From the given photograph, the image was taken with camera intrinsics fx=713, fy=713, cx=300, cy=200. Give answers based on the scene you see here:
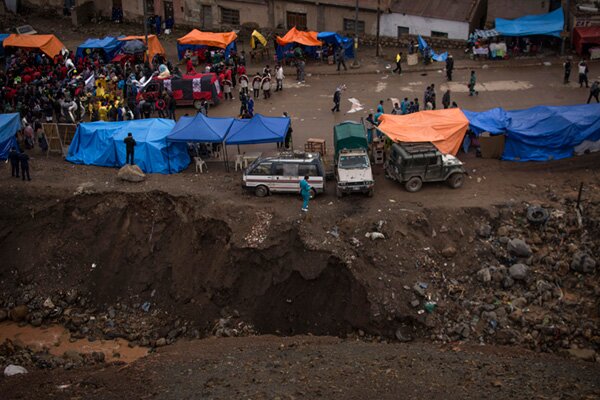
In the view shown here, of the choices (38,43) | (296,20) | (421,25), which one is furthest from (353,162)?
(38,43)

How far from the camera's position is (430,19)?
39.1 meters

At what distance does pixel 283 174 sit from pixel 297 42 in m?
15.9

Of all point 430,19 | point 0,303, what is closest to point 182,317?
point 0,303

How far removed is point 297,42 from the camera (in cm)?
3834

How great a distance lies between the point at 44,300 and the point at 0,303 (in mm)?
1559

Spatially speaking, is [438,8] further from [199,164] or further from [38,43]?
[38,43]

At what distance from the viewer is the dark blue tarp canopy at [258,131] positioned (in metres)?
26.0

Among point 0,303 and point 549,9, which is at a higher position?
point 549,9

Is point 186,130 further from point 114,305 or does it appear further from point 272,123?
point 114,305

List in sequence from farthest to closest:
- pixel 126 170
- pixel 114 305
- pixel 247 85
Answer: pixel 247 85 → pixel 126 170 → pixel 114 305

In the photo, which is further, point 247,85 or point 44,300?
point 247,85

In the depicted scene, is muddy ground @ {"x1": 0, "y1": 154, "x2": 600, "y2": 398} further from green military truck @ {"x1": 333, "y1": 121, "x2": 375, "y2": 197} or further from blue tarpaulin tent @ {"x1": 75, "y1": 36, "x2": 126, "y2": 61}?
blue tarpaulin tent @ {"x1": 75, "y1": 36, "x2": 126, "y2": 61}

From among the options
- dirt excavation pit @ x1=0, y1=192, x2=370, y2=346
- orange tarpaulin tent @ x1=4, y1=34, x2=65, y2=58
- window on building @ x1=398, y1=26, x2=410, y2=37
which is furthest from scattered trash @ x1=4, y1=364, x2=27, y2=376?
window on building @ x1=398, y1=26, x2=410, y2=37

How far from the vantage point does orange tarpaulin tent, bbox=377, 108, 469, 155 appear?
2545 centimetres
